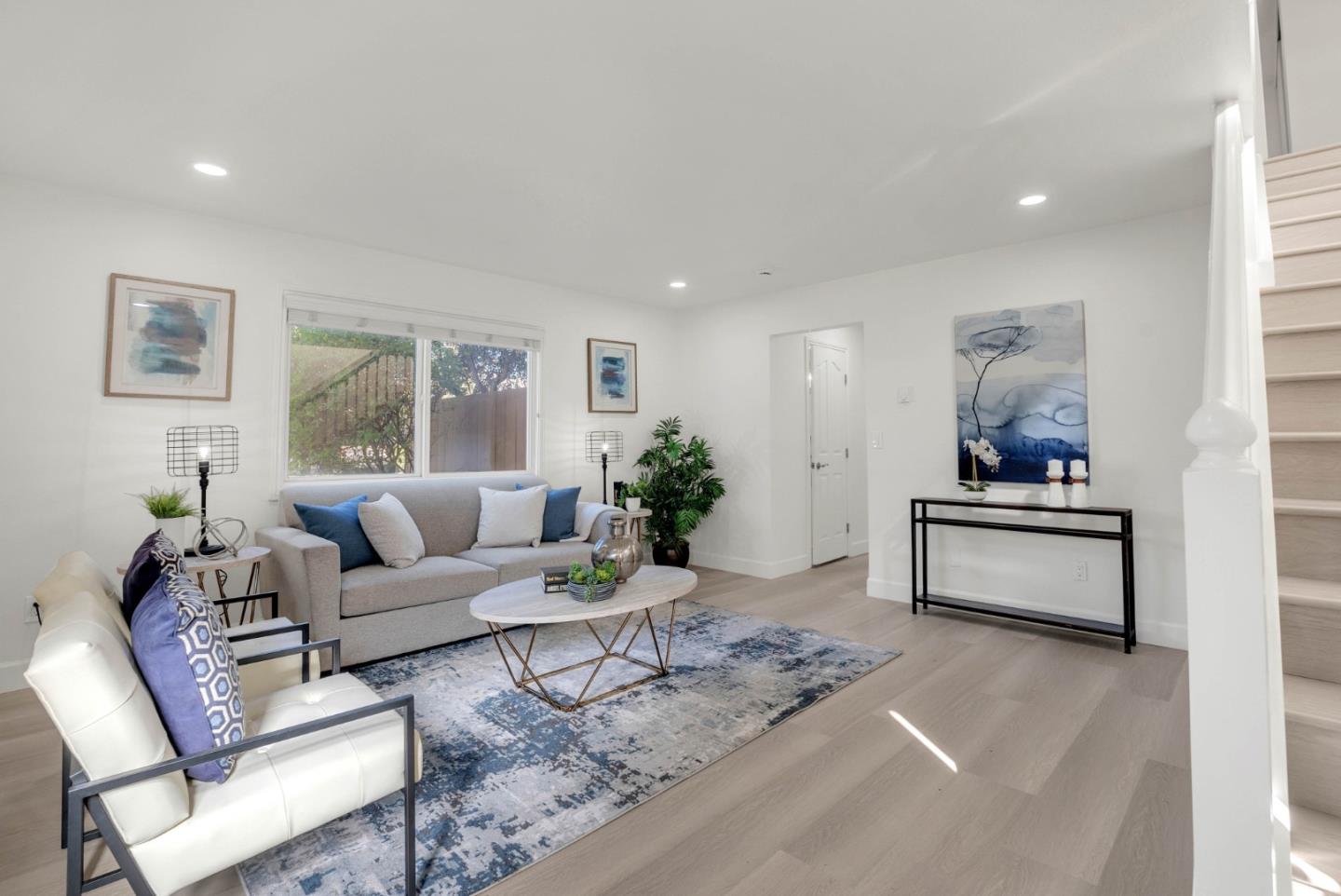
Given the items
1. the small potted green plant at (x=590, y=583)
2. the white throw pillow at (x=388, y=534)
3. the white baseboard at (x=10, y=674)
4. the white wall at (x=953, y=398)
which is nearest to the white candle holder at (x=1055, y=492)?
the white wall at (x=953, y=398)

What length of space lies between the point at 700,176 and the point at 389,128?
1422mm

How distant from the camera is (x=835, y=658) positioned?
10.8ft

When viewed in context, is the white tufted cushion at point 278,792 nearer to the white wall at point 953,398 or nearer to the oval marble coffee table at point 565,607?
the oval marble coffee table at point 565,607

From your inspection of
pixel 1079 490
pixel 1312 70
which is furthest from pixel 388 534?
pixel 1312 70

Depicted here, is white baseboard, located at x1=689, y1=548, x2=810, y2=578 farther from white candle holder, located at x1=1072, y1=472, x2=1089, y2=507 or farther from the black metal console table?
white candle holder, located at x1=1072, y1=472, x2=1089, y2=507

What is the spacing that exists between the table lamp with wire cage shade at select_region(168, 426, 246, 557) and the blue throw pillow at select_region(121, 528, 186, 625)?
159cm

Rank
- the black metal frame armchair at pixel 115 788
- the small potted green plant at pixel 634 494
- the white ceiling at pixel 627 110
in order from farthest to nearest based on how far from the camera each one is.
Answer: the small potted green plant at pixel 634 494
the white ceiling at pixel 627 110
the black metal frame armchair at pixel 115 788

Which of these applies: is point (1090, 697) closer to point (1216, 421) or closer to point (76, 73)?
point (1216, 421)

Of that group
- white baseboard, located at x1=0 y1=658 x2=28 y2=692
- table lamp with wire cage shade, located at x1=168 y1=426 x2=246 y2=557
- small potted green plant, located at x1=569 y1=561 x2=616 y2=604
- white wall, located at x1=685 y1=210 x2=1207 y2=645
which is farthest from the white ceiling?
white baseboard, located at x1=0 y1=658 x2=28 y2=692

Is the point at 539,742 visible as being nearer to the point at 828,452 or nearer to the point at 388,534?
the point at 388,534

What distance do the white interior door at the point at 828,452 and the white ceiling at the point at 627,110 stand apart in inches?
89.7

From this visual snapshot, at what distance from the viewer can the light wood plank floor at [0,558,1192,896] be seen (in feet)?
5.41

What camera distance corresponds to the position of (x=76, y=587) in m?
1.54

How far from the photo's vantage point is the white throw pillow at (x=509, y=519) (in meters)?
4.15
